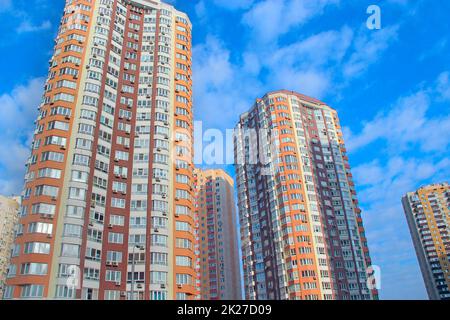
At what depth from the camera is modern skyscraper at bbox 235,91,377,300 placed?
73.4 m

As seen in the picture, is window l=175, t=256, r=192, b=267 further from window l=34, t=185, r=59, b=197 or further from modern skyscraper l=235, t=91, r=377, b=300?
modern skyscraper l=235, t=91, r=377, b=300

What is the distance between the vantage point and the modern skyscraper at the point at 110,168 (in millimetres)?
41156

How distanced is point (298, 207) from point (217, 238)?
54000mm

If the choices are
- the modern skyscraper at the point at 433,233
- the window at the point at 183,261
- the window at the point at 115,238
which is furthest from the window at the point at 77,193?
the modern skyscraper at the point at 433,233

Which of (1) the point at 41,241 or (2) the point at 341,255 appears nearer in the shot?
(1) the point at 41,241

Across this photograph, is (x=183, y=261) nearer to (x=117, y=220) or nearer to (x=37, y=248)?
(x=117, y=220)

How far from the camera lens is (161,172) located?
Result: 51.6 meters

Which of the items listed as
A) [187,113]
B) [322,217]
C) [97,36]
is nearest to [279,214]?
[322,217]

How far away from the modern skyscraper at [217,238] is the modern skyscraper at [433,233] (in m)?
80.4

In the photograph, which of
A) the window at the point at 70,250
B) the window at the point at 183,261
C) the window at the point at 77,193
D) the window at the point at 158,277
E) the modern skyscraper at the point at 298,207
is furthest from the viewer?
the modern skyscraper at the point at 298,207

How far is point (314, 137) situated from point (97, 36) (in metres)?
58.2

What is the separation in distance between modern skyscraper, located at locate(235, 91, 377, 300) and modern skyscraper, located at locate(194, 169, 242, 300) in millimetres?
32887

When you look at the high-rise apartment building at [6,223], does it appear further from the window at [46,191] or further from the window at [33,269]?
the window at [33,269]
